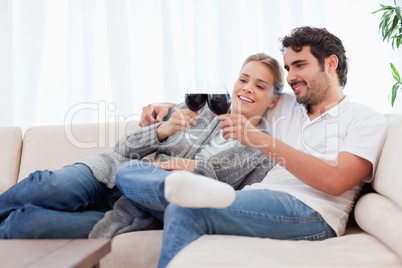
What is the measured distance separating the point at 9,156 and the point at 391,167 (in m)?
1.96

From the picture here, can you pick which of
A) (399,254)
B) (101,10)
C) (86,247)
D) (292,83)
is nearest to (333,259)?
(399,254)

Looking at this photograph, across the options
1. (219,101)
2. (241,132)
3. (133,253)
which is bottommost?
(133,253)

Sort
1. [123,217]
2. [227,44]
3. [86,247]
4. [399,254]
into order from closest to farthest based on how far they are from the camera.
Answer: [86,247] < [399,254] < [123,217] < [227,44]

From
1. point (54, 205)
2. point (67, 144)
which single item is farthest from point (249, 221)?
point (67, 144)

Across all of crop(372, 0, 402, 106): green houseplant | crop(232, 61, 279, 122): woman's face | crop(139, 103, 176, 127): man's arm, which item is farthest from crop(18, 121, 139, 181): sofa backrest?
crop(372, 0, 402, 106): green houseplant

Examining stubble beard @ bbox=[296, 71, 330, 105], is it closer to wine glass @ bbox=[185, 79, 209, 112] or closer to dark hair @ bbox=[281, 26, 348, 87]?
dark hair @ bbox=[281, 26, 348, 87]

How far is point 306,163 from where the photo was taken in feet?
4.40

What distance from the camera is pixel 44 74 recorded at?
10.9 ft

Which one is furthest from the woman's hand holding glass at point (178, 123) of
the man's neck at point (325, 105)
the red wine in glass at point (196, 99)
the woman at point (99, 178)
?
the man's neck at point (325, 105)

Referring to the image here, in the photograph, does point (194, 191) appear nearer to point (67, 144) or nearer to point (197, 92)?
point (197, 92)

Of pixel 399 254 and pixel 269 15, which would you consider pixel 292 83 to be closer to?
pixel 399 254

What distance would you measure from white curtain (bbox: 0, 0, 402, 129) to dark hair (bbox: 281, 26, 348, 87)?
121 centimetres

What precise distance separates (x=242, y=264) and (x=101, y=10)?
2833 mm

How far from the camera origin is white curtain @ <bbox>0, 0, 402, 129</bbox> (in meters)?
3.11
